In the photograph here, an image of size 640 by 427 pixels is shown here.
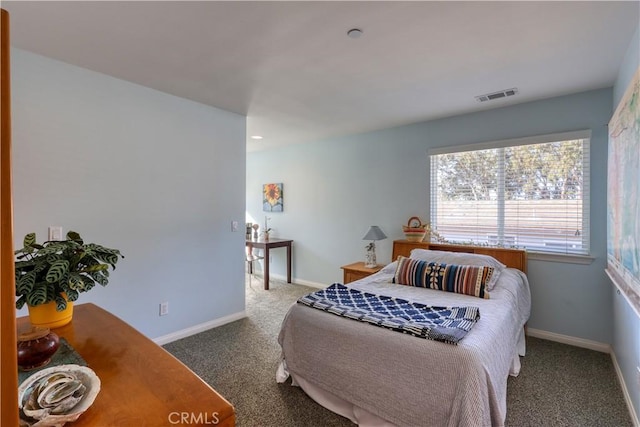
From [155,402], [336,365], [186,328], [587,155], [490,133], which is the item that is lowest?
[186,328]

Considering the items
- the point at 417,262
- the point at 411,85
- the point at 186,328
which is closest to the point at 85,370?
the point at 186,328

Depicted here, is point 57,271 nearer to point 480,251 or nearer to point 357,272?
point 357,272

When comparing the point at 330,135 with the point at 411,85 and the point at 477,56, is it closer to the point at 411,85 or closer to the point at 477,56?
the point at 411,85

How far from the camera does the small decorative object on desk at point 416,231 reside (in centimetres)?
380

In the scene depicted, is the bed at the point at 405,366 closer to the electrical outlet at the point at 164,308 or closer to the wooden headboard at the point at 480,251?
the wooden headboard at the point at 480,251

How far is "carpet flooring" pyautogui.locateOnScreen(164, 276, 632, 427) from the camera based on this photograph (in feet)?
6.39

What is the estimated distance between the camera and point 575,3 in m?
1.68

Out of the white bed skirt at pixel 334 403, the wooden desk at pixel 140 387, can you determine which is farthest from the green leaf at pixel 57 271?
the white bed skirt at pixel 334 403

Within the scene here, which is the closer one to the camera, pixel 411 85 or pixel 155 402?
pixel 155 402

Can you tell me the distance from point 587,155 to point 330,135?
9.97 feet

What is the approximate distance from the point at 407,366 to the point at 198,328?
7.87ft

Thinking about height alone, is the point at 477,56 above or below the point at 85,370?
above

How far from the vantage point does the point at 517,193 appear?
3.28 meters

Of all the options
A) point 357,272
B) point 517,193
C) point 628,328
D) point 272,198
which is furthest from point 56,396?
point 272,198
